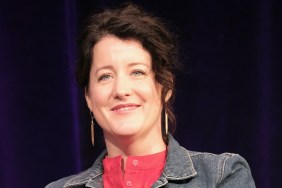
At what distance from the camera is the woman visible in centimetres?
134

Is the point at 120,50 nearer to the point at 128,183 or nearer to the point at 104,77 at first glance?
the point at 104,77

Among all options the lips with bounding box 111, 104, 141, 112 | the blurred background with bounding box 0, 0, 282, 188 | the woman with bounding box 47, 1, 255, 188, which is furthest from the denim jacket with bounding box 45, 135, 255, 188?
→ the blurred background with bounding box 0, 0, 282, 188

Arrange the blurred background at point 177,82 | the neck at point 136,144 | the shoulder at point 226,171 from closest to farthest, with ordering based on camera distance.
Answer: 1. the shoulder at point 226,171
2. the neck at point 136,144
3. the blurred background at point 177,82

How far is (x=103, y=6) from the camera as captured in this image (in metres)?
1.90

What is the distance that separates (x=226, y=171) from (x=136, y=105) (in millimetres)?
278

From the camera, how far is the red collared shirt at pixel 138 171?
4.45 feet

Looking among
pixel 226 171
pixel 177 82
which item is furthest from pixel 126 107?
pixel 177 82

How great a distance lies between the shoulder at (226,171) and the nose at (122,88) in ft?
0.85

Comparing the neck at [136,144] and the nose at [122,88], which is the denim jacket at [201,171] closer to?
the neck at [136,144]

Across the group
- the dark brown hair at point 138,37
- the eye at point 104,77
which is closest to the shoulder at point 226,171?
the dark brown hair at point 138,37

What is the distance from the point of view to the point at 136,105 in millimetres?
1364

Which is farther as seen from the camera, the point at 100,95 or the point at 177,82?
the point at 177,82

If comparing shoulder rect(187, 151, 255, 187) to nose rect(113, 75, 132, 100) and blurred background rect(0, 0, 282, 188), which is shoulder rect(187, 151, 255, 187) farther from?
blurred background rect(0, 0, 282, 188)

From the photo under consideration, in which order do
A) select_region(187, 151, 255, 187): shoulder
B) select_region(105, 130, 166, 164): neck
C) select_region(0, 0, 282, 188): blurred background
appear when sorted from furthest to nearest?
select_region(0, 0, 282, 188): blurred background < select_region(105, 130, 166, 164): neck < select_region(187, 151, 255, 187): shoulder
